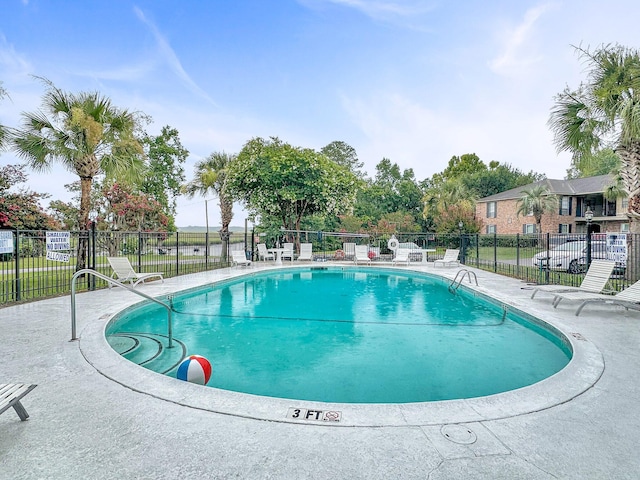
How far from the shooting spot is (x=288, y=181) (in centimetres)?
1823

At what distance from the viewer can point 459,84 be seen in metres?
16.6

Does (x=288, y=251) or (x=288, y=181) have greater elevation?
(x=288, y=181)

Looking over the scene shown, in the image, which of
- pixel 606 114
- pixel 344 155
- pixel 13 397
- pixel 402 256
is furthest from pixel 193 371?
pixel 344 155

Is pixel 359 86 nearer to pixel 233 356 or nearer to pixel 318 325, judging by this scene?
pixel 318 325

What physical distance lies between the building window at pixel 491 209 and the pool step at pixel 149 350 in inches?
1287

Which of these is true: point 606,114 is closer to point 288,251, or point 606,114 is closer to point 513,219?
point 288,251

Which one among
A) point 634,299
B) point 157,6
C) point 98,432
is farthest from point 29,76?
point 634,299

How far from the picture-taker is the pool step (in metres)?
4.75

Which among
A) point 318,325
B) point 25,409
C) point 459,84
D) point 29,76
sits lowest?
point 318,325

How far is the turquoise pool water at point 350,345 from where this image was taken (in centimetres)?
427

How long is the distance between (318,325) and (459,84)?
14.6 metres

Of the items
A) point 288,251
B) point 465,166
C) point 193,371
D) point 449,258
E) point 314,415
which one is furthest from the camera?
point 465,166

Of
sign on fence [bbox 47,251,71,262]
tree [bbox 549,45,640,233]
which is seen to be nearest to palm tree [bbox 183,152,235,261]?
sign on fence [bbox 47,251,71,262]

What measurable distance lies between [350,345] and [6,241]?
683cm
